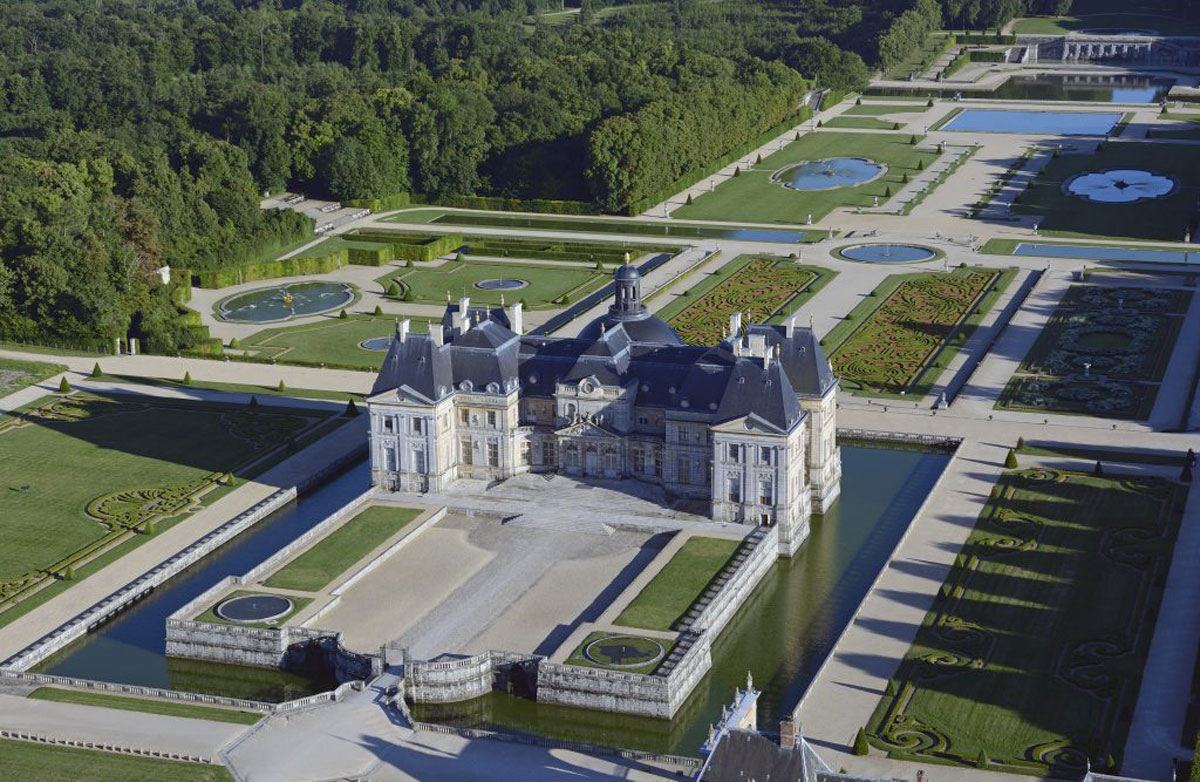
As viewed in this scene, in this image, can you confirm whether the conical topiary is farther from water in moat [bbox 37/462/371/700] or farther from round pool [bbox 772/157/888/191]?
round pool [bbox 772/157/888/191]

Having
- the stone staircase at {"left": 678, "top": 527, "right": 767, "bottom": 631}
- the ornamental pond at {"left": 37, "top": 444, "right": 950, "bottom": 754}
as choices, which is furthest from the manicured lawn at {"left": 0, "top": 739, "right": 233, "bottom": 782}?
the stone staircase at {"left": 678, "top": 527, "right": 767, "bottom": 631}

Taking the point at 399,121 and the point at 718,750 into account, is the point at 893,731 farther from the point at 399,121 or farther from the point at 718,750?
the point at 399,121

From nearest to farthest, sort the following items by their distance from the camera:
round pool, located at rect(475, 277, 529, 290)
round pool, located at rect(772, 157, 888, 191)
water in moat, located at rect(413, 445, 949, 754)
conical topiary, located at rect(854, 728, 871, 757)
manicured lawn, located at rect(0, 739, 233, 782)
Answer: manicured lawn, located at rect(0, 739, 233, 782) → conical topiary, located at rect(854, 728, 871, 757) → water in moat, located at rect(413, 445, 949, 754) → round pool, located at rect(475, 277, 529, 290) → round pool, located at rect(772, 157, 888, 191)

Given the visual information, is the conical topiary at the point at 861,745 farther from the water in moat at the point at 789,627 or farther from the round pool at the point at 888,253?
the round pool at the point at 888,253

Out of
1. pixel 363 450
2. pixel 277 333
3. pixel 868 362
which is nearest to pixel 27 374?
pixel 277 333

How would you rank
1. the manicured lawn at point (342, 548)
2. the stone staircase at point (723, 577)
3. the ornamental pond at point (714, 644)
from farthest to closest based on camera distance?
the manicured lawn at point (342, 548)
the stone staircase at point (723, 577)
the ornamental pond at point (714, 644)

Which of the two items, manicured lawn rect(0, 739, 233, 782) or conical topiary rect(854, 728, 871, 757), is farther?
conical topiary rect(854, 728, 871, 757)

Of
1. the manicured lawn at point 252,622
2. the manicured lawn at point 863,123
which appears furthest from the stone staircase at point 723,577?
the manicured lawn at point 863,123
